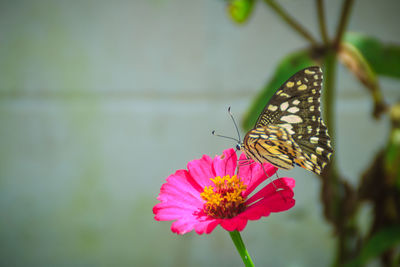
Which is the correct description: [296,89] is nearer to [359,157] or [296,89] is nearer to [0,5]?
[359,157]

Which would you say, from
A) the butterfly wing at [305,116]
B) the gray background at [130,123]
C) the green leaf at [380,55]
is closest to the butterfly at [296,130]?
the butterfly wing at [305,116]

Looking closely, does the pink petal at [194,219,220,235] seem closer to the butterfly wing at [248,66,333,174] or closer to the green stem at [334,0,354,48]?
the butterfly wing at [248,66,333,174]

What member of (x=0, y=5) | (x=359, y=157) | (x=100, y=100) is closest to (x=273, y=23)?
(x=359, y=157)

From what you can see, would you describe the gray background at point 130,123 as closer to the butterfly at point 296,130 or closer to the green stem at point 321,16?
the green stem at point 321,16

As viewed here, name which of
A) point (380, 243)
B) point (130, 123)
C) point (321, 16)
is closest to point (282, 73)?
point (321, 16)

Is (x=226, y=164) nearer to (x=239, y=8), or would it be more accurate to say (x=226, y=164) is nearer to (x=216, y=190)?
(x=216, y=190)

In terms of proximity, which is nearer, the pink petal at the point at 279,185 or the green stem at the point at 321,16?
the pink petal at the point at 279,185
